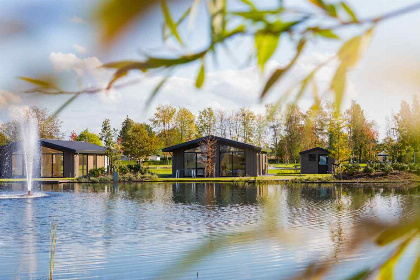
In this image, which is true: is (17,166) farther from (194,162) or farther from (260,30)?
(260,30)

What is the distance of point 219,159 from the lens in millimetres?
39438

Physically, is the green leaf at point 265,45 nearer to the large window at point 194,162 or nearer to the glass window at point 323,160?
the large window at point 194,162

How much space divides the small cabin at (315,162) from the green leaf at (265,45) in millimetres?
41141

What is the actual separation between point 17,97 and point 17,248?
35.6ft

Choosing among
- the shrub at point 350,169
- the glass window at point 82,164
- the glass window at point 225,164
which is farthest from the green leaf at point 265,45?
the glass window at point 82,164

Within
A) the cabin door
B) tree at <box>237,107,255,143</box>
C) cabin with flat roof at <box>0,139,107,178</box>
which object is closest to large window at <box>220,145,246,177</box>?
the cabin door

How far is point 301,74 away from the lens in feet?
1.92

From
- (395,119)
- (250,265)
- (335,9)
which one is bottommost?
(250,265)

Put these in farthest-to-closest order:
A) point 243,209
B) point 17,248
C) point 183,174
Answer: point 183,174, point 243,209, point 17,248

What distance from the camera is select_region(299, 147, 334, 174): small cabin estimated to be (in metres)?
40.9

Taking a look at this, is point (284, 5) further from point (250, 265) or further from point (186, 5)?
point (250, 265)

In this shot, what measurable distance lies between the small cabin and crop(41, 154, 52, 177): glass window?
22443 millimetres

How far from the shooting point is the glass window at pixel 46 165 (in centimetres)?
4044

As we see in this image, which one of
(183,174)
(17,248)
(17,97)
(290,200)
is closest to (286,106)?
(17,97)
